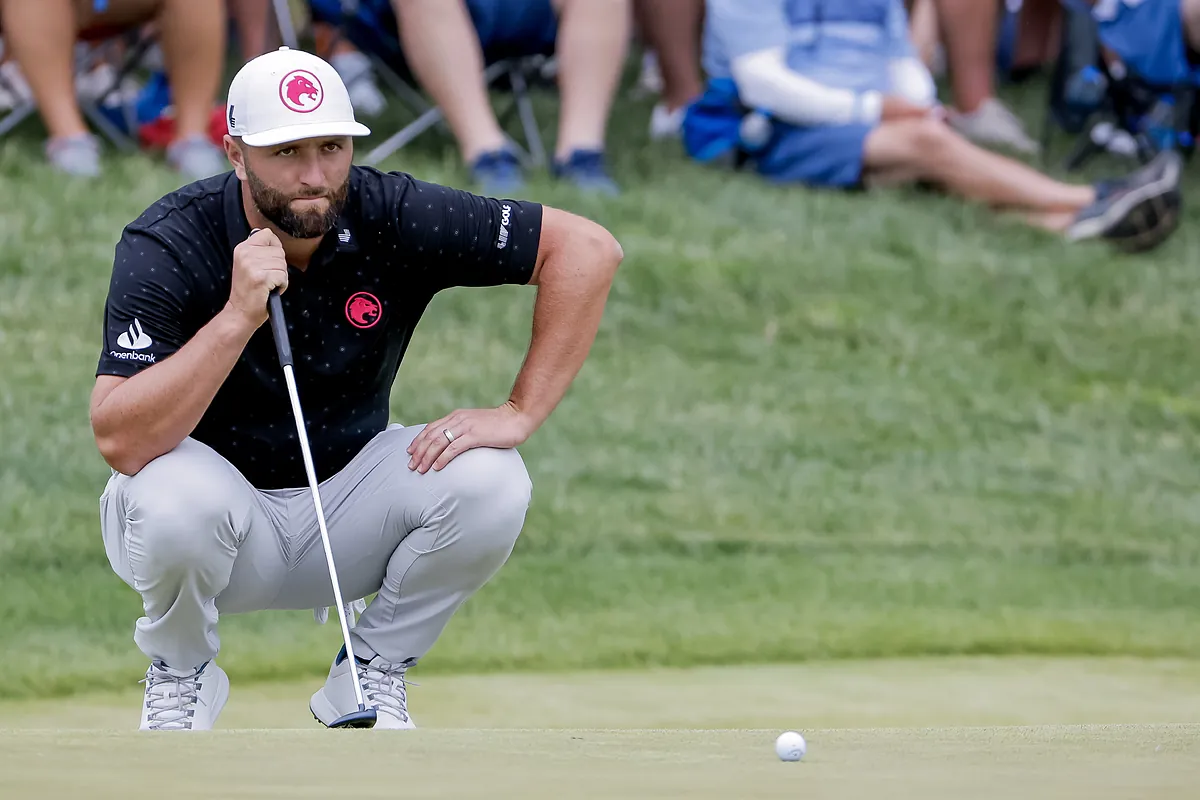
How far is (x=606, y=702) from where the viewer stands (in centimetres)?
369

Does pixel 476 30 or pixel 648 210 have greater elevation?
pixel 476 30

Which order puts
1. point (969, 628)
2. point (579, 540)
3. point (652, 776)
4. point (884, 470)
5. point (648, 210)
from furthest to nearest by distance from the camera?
1. point (648, 210)
2. point (884, 470)
3. point (579, 540)
4. point (969, 628)
5. point (652, 776)

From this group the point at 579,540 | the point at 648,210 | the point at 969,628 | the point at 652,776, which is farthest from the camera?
the point at 648,210

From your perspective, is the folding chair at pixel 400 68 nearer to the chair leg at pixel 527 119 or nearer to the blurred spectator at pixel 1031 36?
the chair leg at pixel 527 119

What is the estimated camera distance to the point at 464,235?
132 inches

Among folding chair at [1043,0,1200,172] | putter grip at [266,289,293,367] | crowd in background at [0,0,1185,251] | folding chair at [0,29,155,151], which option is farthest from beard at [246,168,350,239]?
folding chair at [1043,0,1200,172]

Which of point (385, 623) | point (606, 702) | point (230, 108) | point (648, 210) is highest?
point (230, 108)

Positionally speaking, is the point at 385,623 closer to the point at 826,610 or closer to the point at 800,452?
the point at 826,610

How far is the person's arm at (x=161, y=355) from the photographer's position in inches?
119

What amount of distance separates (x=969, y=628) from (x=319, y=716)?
67.9 inches

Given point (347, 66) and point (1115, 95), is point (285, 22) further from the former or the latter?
point (1115, 95)

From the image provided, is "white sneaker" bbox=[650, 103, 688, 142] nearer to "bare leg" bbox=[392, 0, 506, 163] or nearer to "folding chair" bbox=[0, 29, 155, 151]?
"bare leg" bbox=[392, 0, 506, 163]

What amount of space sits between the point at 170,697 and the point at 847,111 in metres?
4.76

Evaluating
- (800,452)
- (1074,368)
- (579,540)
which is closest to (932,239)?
(1074,368)
